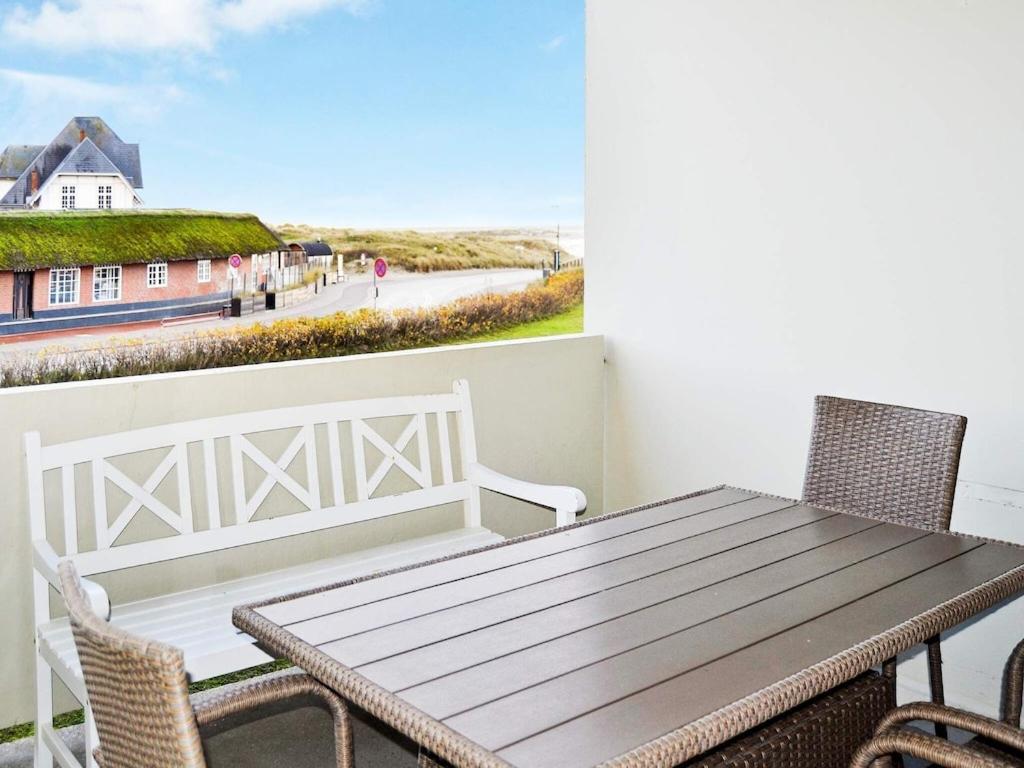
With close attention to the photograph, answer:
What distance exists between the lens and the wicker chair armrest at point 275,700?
1.85 metres

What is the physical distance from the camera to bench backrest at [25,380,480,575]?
2857 mm

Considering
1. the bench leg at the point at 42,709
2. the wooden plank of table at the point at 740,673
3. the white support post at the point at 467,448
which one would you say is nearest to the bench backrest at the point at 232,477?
Result: the white support post at the point at 467,448

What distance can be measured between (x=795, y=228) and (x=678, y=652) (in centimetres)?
231

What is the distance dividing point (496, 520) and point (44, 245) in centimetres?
201

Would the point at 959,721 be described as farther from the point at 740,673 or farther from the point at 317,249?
the point at 317,249

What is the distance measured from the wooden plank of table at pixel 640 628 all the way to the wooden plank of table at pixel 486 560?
373 mm

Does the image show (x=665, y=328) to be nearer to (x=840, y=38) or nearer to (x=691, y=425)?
(x=691, y=425)

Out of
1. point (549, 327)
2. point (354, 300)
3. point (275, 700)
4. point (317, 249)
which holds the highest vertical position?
point (317, 249)

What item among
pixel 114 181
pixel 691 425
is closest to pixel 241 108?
pixel 114 181

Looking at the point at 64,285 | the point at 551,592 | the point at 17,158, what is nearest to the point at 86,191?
the point at 17,158

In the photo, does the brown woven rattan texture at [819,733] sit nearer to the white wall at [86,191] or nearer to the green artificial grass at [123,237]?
the green artificial grass at [123,237]

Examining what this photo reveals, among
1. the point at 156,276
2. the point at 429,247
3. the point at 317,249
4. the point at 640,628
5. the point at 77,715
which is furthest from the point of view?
the point at 429,247

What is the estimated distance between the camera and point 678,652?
176 cm

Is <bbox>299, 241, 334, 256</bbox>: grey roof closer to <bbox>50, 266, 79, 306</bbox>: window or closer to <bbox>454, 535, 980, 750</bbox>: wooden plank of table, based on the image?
<bbox>50, 266, 79, 306</bbox>: window
